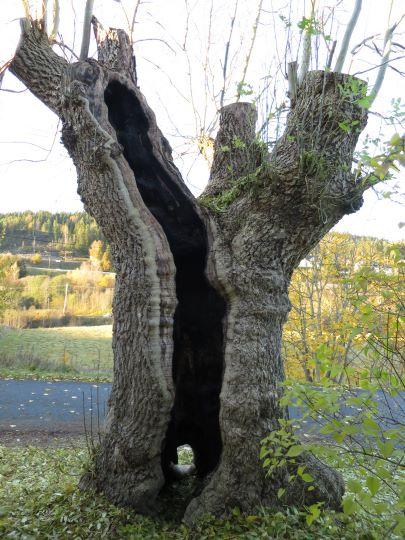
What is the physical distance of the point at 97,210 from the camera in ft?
10.8

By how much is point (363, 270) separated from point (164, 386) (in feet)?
5.16

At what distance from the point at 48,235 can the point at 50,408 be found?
2122 cm

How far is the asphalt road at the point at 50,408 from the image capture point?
7375mm

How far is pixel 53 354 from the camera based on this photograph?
14.6 metres

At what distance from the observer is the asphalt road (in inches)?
290

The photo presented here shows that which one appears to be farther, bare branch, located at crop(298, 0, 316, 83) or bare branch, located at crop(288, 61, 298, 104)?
bare branch, located at crop(288, 61, 298, 104)

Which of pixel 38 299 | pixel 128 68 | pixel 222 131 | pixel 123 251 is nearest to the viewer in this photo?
pixel 123 251

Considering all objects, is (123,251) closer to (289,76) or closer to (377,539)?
→ (289,76)

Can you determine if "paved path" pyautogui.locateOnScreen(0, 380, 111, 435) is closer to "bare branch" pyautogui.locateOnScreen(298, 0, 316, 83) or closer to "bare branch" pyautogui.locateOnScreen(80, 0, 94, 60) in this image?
"bare branch" pyautogui.locateOnScreen(80, 0, 94, 60)

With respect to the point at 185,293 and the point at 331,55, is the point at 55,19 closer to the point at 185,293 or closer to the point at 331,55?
the point at 331,55

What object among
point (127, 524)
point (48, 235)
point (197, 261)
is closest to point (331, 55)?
point (197, 261)

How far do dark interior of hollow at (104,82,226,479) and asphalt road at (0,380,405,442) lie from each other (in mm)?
2891

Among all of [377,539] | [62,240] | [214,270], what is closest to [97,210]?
[214,270]

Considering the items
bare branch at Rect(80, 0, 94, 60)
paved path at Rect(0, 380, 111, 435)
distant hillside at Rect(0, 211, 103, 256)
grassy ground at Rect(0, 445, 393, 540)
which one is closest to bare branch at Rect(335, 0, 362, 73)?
bare branch at Rect(80, 0, 94, 60)
